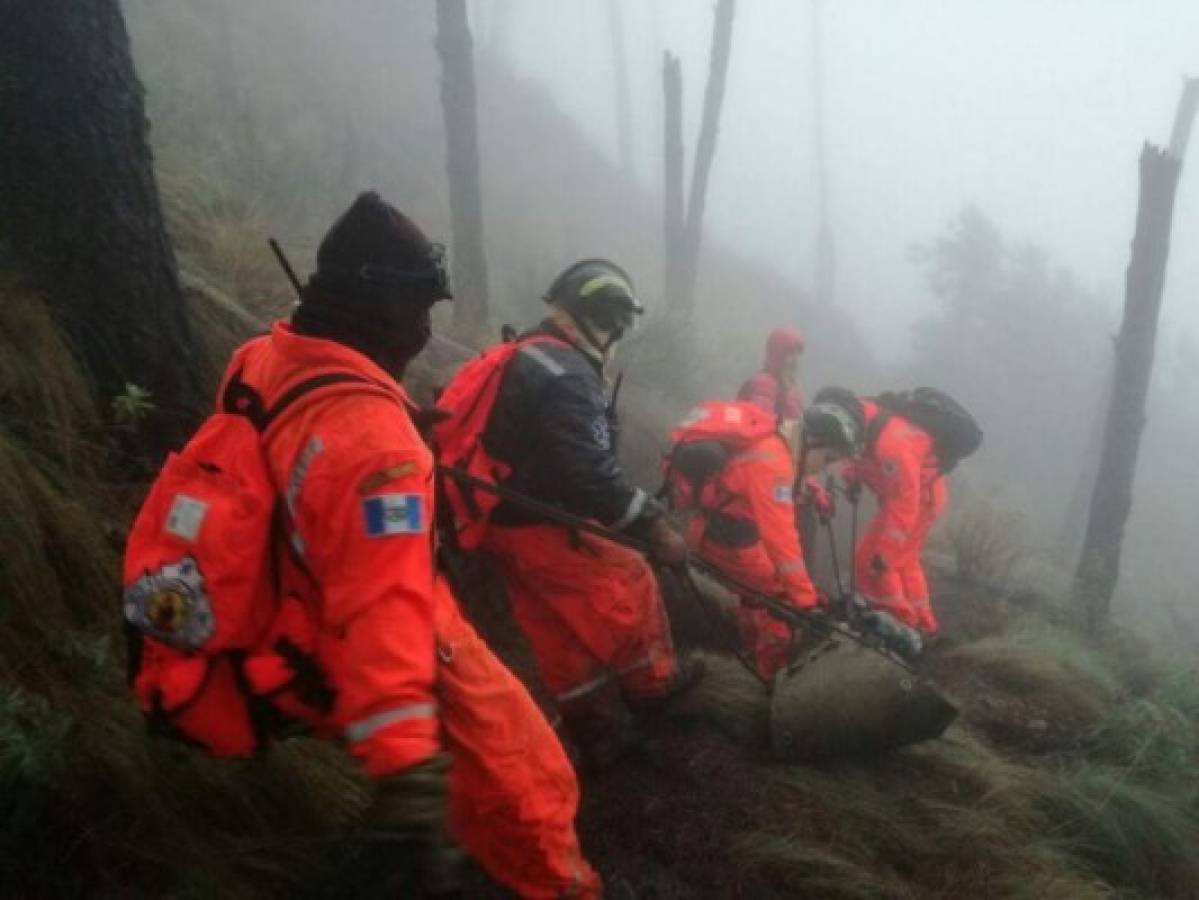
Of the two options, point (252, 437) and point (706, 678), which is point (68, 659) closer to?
point (252, 437)

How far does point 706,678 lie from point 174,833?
2.37 m

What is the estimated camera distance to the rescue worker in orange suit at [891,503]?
5254mm

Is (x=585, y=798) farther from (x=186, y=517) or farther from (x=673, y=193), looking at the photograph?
(x=673, y=193)

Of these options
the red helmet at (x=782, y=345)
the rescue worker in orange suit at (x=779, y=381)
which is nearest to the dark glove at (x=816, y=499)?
the rescue worker in orange suit at (x=779, y=381)

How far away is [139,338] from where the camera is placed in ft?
11.9

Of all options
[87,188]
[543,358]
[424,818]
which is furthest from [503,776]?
[87,188]

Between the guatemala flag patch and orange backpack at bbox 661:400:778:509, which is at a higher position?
the guatemala flag patch

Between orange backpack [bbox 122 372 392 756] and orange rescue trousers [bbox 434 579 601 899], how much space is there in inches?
15.5

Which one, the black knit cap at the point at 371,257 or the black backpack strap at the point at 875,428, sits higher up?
the black knit cap at the point at 371,257

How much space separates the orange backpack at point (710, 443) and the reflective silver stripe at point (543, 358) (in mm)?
1199

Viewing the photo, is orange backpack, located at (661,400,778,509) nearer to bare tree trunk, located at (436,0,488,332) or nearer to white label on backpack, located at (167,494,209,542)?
white label on backpack, located at (167,494,209,542)

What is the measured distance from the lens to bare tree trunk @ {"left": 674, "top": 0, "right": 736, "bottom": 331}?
14.4m

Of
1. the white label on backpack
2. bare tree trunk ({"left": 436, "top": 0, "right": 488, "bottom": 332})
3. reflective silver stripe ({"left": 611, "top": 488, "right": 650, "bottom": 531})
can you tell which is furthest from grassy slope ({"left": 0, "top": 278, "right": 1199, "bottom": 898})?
bare tree trunk ({"left": 436, "top": 0, "right": 488, "bottom": 332})

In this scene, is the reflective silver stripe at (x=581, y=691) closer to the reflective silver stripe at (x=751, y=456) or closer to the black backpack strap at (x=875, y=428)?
the reflective silver stripe at (x=751, y=456)
